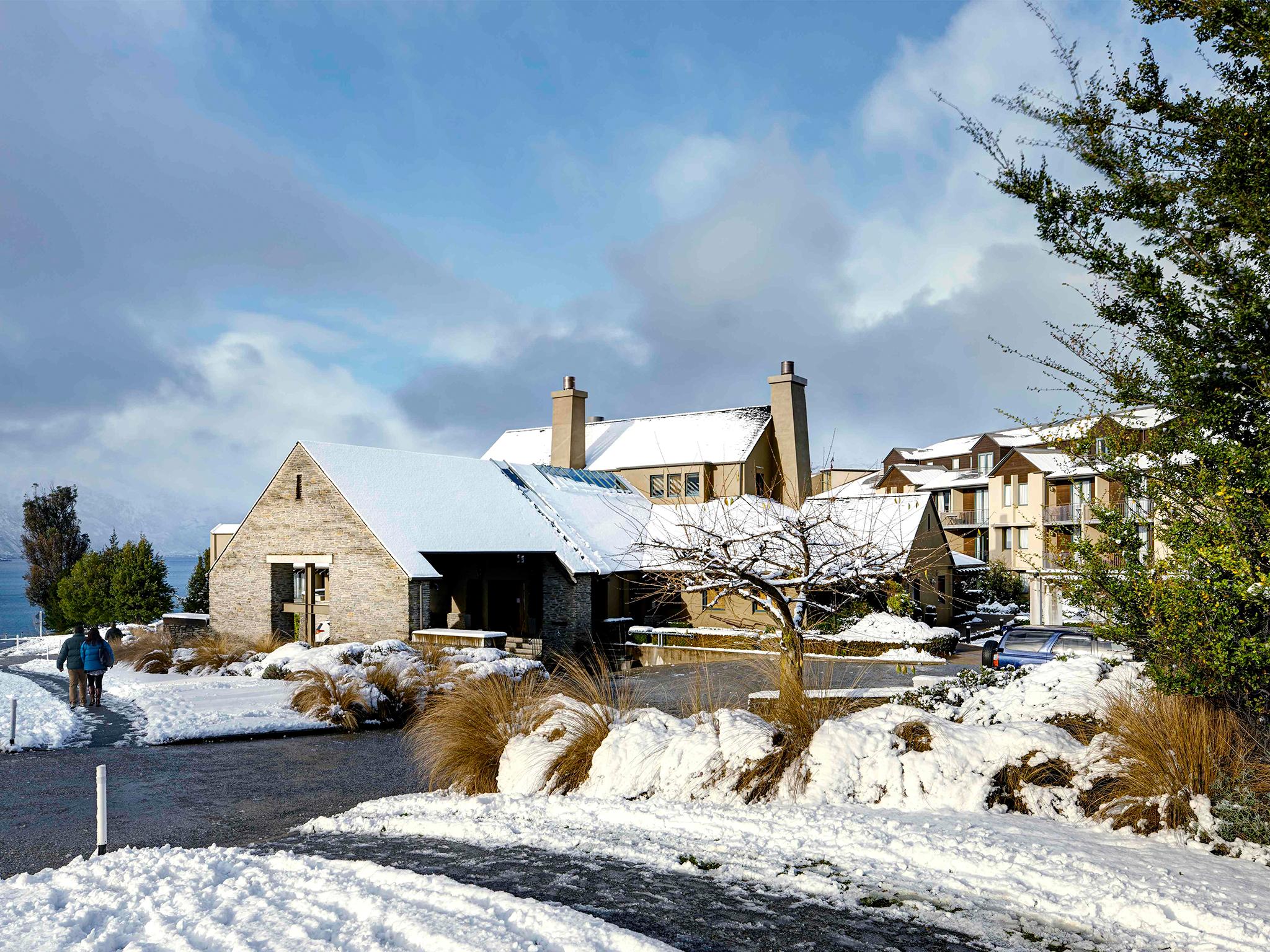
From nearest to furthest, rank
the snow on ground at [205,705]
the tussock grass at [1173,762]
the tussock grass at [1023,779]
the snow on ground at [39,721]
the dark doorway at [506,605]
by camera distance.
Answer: the tussock grass at [1173,762], the tussock grass at [1023,779], the snow on ground at [39,721], the snow on ground at [205,705], the dark doorway at [506,605]

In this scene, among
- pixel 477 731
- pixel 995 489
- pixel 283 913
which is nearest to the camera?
pixel 283 913

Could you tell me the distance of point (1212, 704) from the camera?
7203mm

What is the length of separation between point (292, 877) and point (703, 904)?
108 inches

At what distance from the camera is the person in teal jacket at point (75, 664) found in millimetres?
16891

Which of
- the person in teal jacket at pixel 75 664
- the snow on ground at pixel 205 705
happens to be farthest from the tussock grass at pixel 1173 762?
the person in teal jacket at pixel 75 664

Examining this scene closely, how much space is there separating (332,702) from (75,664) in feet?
17.8

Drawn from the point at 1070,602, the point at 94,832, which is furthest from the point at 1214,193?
the point at 94,832

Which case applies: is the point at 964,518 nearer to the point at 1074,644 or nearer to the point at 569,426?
the point at 569,426

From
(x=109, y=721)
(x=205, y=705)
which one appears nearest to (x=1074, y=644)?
(x=205, y=705)

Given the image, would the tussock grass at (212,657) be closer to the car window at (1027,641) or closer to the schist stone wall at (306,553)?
the schist stone wall at (306,553)

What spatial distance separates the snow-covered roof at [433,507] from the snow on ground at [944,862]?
18.6 metres

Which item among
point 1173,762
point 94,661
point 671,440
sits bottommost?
point 94,661

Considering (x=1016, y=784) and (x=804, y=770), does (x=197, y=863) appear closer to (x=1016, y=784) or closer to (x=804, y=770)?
(x=804, y=770)

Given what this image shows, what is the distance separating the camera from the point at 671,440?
40.3m
